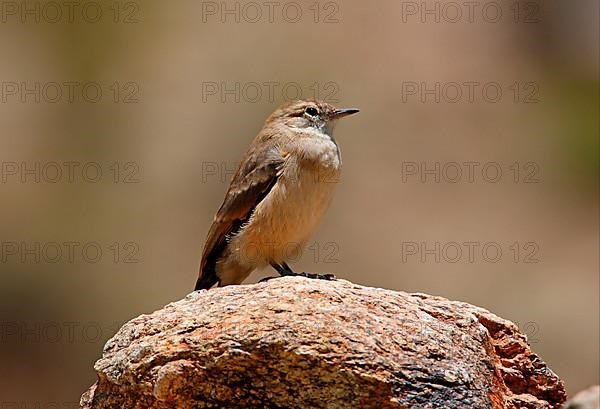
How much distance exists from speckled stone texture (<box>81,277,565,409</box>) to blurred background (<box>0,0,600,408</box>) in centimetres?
931

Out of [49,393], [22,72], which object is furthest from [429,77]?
[49,393]

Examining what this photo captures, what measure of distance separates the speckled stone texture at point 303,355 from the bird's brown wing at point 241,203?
7.84 feet

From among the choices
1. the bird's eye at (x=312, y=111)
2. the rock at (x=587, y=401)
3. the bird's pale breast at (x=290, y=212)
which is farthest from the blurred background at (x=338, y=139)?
the rock at (x=587, y=401)

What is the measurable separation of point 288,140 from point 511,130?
1231 centimetres

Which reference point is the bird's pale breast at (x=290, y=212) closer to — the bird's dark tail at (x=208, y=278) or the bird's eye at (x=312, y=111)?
the bird's dark tail at (x=208, y=278)

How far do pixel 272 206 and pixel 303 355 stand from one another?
3027 mm

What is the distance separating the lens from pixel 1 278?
1805cm

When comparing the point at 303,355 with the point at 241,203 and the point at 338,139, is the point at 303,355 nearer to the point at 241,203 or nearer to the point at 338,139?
the point at 241,203

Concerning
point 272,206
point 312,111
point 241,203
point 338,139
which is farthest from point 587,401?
point 338,139

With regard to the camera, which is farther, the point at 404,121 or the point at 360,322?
the point at 404,121

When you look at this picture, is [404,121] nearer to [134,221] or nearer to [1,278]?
[134,221]

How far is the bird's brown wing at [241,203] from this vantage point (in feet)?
29.4

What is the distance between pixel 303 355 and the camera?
583 cm

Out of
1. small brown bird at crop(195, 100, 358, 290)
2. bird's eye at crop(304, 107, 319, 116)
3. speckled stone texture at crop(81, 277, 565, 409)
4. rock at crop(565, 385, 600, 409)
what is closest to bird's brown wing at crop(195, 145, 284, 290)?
small brown bird at crop(195, 100, 358, 290)
